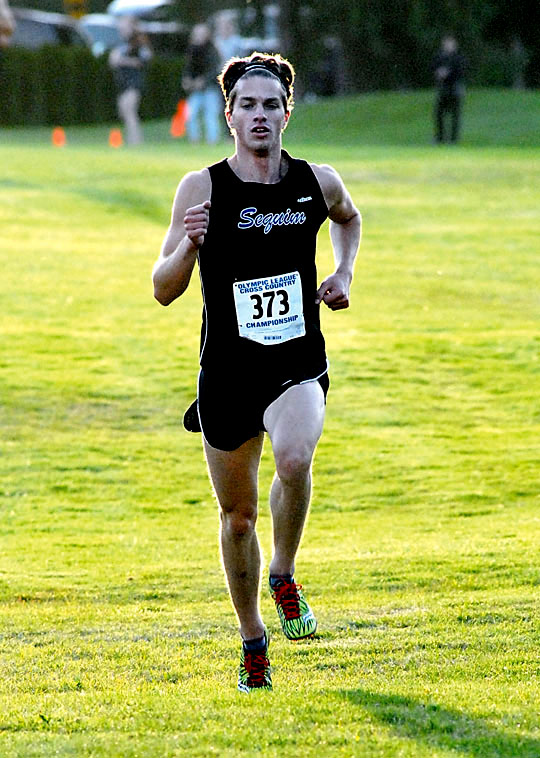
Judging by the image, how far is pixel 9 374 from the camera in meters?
14.8

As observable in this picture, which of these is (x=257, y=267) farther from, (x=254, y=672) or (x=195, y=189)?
(x=254, y=672)

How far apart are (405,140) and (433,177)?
10.3m

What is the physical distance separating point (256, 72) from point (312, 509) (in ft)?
19.2

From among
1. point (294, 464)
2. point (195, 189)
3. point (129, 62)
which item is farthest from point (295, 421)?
point (129, 62)

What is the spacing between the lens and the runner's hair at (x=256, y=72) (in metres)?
6.02

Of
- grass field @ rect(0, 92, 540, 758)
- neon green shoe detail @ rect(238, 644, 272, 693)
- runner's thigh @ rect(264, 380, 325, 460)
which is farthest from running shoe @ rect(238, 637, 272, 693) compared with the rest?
runner's thigh @ rect(264, 380, 325, 460)

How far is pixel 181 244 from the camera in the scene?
18.5ft

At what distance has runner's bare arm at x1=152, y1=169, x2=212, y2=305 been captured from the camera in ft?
18.4

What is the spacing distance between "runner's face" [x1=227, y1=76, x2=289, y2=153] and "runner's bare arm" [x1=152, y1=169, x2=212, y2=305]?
23cm

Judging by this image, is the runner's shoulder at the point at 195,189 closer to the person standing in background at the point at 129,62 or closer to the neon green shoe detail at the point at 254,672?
the neon green shoe detail at the point at 254,672

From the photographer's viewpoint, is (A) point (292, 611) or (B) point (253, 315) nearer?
(B) point (253, 315)

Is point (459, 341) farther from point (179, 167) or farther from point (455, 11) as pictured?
point (455, 11)

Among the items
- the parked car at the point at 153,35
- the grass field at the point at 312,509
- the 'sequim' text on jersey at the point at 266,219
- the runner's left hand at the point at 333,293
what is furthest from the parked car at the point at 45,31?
the 'sequim' text on jersey at the point at 266,219

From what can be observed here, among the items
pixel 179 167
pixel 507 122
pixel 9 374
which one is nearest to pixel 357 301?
pixel 9 374
